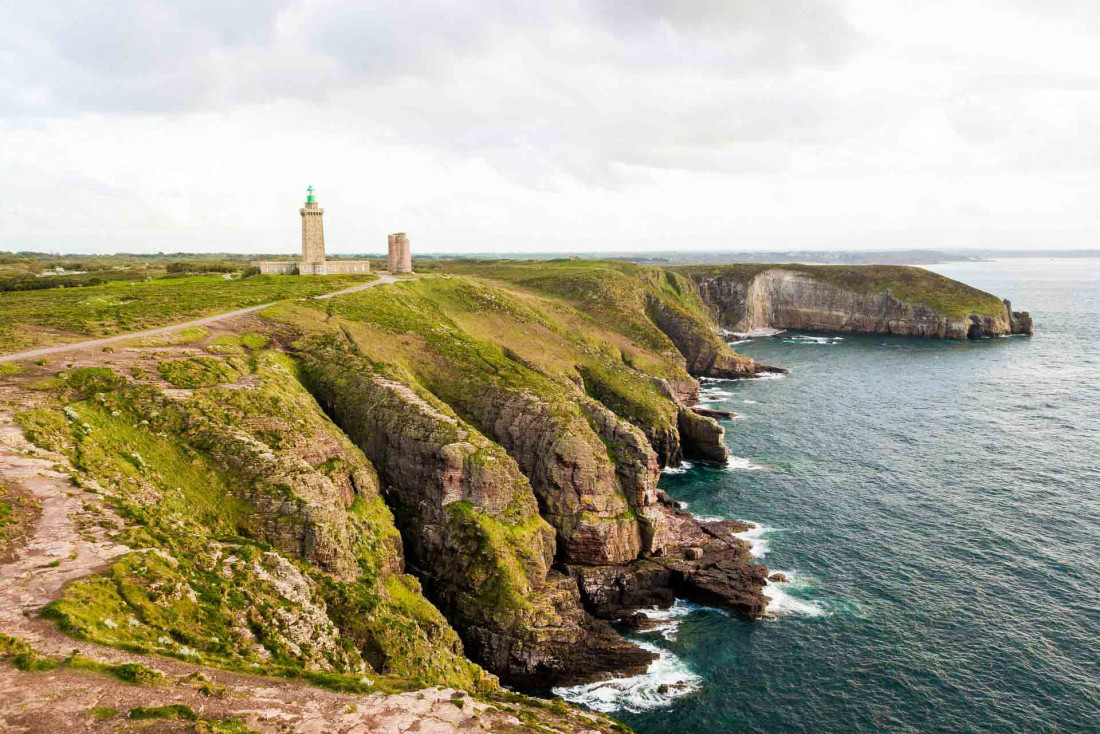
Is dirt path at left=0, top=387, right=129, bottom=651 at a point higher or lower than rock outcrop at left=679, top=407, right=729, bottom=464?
higher

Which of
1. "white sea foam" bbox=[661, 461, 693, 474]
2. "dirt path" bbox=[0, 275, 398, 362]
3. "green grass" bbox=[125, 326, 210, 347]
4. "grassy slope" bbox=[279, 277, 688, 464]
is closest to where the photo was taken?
"dirt path" bbox=[0, 275, 398, 362]

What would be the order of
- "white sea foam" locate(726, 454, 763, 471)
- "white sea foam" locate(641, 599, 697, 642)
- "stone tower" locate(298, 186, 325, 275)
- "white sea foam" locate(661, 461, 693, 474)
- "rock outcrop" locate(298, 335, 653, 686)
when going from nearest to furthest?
"rock outcrop" locate(298, 335, 653, 686), "white sea foam" locate(641, 599, 697, 642), "white sea foam" locate(726, 454, 763, 471), "white sea foam" locate(661, 461, 693, 474), "stone tower" locate(298, 186, 325, 275)

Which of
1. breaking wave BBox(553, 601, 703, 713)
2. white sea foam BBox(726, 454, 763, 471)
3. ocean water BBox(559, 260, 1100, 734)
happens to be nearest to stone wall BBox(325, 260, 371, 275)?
ocean water BBox(559, 260, 1100, 734)

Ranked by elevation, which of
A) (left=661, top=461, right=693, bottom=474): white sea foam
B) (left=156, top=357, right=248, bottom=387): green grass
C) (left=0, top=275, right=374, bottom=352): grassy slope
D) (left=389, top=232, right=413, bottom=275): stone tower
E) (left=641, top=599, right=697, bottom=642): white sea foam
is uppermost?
(left=389, top=232, right=413, bottom=275): stone tower

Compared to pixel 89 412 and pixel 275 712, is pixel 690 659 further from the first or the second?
pixel 89 412

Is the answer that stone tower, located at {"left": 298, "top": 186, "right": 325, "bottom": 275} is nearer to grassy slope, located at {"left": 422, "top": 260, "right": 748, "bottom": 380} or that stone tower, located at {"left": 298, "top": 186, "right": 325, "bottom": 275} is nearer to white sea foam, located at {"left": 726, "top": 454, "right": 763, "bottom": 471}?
grassy slope, located at {"left": 422, "top": 260, "right": 748, "bottom": 380}

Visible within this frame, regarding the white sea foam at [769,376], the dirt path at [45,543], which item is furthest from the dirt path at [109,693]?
the white sea foam at [769,376]
